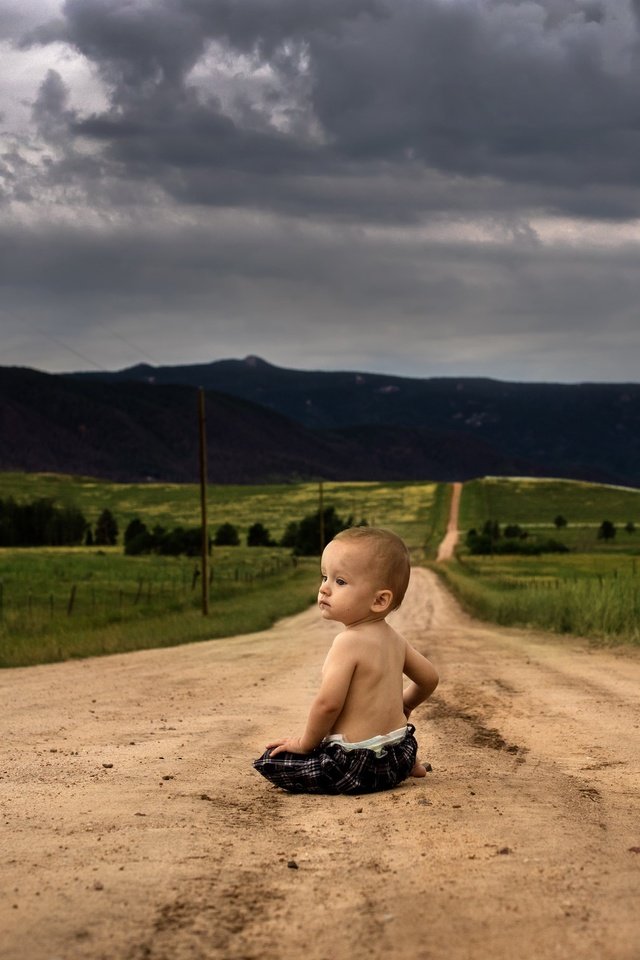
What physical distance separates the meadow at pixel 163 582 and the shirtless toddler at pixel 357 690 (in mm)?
17062

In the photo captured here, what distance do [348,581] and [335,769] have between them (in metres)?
1.07

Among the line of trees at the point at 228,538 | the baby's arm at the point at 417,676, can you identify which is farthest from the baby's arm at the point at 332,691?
the line of trees at the point at 228,538

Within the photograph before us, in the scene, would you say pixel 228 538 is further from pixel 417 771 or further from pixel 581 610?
pixel 417 771

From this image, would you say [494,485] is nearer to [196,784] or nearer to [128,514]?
A: [128,514]

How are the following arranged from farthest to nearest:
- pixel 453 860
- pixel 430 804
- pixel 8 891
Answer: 1. pixel 430 804
2. pixel 453 860
3. pixel 8 891

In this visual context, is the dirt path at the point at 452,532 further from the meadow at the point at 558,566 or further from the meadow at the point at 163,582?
the meadow at the point at 163,582

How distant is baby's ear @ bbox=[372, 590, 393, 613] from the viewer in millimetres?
6863

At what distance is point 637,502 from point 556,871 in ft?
499

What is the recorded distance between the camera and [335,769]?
703 cm

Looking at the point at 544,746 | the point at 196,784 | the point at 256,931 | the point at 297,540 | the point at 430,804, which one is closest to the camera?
the point at 256,931

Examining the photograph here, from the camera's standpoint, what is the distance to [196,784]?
7.47 metres

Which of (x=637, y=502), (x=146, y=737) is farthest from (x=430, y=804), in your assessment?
(x=637, y=502)

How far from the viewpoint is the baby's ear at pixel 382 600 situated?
6863mm

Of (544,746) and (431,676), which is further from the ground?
(431,676)
